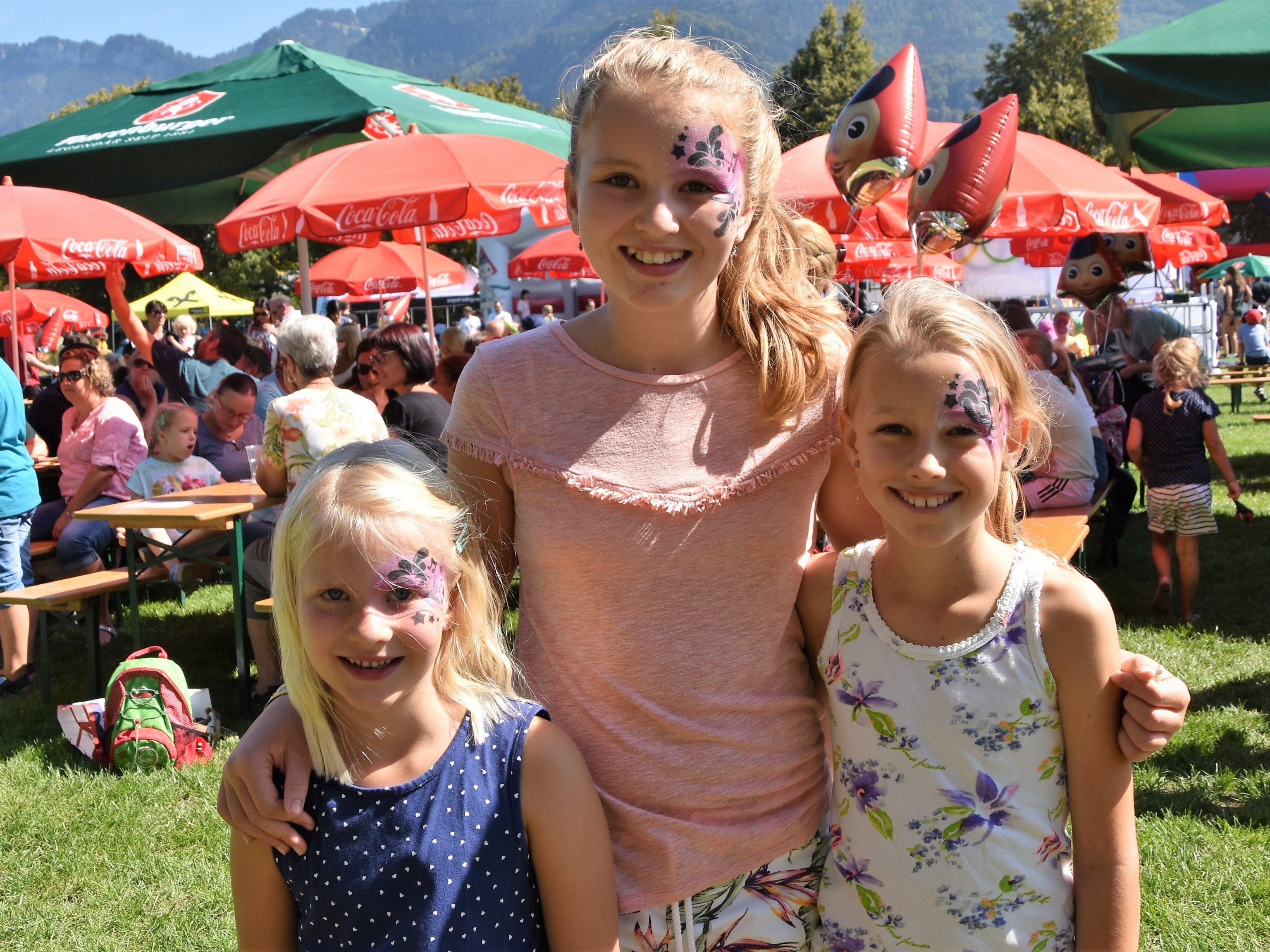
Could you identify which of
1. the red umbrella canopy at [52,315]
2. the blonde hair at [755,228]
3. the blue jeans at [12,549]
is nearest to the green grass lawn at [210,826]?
the blue jeans at [12,549]

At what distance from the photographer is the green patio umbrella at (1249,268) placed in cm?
2484

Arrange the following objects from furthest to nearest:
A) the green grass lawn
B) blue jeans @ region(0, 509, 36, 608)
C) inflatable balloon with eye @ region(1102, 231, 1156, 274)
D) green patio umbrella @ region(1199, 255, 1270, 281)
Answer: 1. green patio umbrella @ region(1199, 255, 1270, 281)
2. inflatable balloon with eye @ region(1102, 231, 1156, 274)
3. blue jeans @ region(0, 509, 36, 608)
4. the green grass lawn

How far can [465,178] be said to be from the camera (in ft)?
20.7

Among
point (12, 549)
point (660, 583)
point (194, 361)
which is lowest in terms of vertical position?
point (12, 549)

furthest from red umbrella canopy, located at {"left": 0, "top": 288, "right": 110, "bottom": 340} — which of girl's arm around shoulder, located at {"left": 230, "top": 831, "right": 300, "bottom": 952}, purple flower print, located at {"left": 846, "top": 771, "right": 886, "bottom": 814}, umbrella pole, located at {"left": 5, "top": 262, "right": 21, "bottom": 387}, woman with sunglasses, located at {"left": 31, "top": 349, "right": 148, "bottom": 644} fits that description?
purple flower print, located at {"left": 846, "top": 771, "right": 886, "bottom": 814}

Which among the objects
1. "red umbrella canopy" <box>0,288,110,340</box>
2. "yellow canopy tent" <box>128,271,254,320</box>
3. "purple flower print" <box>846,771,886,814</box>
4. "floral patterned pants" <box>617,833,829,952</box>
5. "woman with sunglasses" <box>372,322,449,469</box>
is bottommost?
"yellow canopy tent" <box>128,271,254,320</box>

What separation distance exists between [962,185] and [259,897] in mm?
4377

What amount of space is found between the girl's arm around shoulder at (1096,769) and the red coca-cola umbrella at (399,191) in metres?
4.99

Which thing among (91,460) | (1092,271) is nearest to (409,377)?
(91,460)

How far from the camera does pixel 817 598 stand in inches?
59.1

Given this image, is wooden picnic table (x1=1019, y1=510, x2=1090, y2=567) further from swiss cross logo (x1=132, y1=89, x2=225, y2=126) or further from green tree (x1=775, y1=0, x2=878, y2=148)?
green tree (x1=775, y1=0, x2=878, y2=148)

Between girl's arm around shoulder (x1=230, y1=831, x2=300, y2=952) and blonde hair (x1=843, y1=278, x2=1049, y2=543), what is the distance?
102cm

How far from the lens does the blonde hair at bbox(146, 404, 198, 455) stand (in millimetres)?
6305

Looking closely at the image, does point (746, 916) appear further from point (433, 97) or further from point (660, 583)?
point (433, 97)
